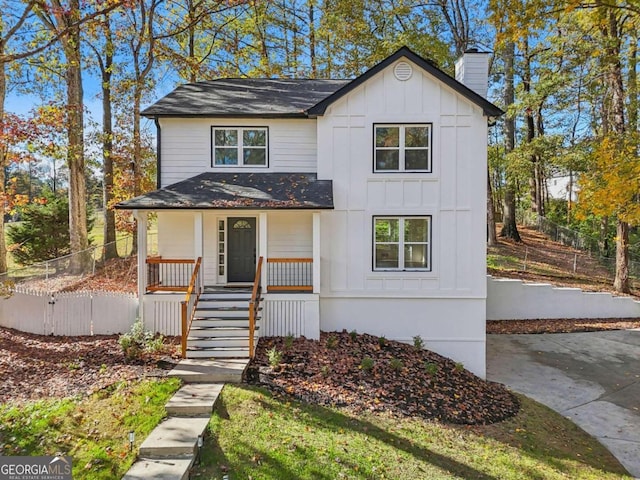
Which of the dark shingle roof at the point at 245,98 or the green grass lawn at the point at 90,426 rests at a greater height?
the dark shingle roof at the point at 245,98

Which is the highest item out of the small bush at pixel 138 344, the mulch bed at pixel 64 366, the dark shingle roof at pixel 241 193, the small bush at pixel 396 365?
the dark shingle roof at pixel 241 193

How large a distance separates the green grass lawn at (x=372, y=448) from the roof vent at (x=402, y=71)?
8.60 meters

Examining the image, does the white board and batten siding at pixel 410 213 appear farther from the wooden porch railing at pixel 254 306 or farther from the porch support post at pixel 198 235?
the porch support post at pixel 198 235

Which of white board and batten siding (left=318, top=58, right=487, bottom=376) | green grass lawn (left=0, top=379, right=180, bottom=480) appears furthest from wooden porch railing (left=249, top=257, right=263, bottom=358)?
green grass lawn (left=0, top=379, right=180, bottom=480)

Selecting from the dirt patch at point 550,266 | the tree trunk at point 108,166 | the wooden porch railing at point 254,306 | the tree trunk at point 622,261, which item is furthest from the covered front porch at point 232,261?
the tree trunk at point 622,261

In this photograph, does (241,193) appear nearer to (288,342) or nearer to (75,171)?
(288,342)

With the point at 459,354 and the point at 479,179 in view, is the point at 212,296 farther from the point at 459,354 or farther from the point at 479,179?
the point at 479,179

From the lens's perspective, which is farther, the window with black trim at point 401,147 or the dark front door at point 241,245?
the dark front door at point 241,245

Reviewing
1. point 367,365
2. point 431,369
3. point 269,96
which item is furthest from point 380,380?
point 269,96

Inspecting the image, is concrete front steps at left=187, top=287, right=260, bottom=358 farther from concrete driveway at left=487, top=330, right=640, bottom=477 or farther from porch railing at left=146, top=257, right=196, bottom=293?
concrete driveway at left=487, top=330, right=640, bottom=477

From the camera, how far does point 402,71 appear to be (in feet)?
34.4

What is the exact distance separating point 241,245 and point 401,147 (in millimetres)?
5586

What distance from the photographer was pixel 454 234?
1047cm

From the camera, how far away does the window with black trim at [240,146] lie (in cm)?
1162
